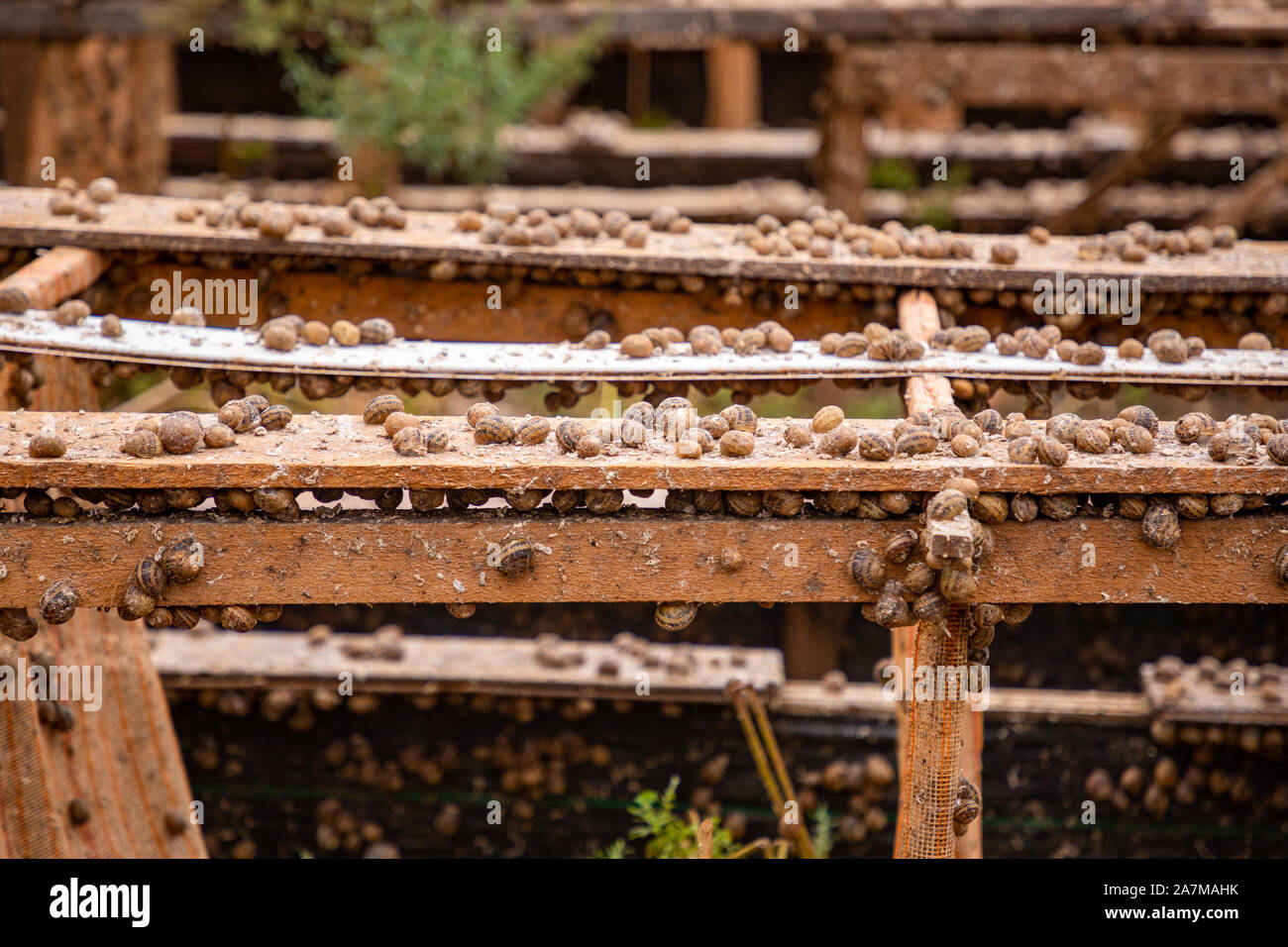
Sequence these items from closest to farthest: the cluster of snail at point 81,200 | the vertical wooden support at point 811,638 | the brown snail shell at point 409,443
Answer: the brown snail shell at point 409,443, the cluster of snail at point 81,200, the vertical wooden support at point 811,638

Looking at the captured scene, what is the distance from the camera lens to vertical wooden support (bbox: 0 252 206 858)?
296 centimetres

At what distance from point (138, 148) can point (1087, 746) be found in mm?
5753

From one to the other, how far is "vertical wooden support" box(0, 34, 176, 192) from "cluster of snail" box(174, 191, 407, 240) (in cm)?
358

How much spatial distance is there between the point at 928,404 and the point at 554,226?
128 centimetres

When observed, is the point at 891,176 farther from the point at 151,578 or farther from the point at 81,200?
the point at 151,578

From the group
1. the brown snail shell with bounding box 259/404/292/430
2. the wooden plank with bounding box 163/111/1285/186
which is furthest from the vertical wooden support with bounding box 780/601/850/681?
the wooden plank with bounding box 163/111/1285/186

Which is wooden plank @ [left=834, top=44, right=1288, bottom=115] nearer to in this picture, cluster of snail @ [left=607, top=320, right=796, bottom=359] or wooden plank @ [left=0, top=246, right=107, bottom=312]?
cluster of snail @ [left=607, top=320, right=796, bottom=359]

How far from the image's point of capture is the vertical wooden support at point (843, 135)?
6.13 m

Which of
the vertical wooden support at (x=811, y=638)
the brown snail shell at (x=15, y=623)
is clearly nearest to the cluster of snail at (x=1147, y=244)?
the vertical wooden support at (x=811, y=638)

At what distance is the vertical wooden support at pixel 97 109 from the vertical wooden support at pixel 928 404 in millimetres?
5003

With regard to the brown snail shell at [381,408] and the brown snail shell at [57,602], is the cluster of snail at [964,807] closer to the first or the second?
the brown snail shell at [381,408]

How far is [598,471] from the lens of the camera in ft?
7.72

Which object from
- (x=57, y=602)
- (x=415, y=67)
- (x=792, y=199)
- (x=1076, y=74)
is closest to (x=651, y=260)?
(x=57, y=602)

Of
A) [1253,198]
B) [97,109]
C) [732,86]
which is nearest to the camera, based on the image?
[97,109]
